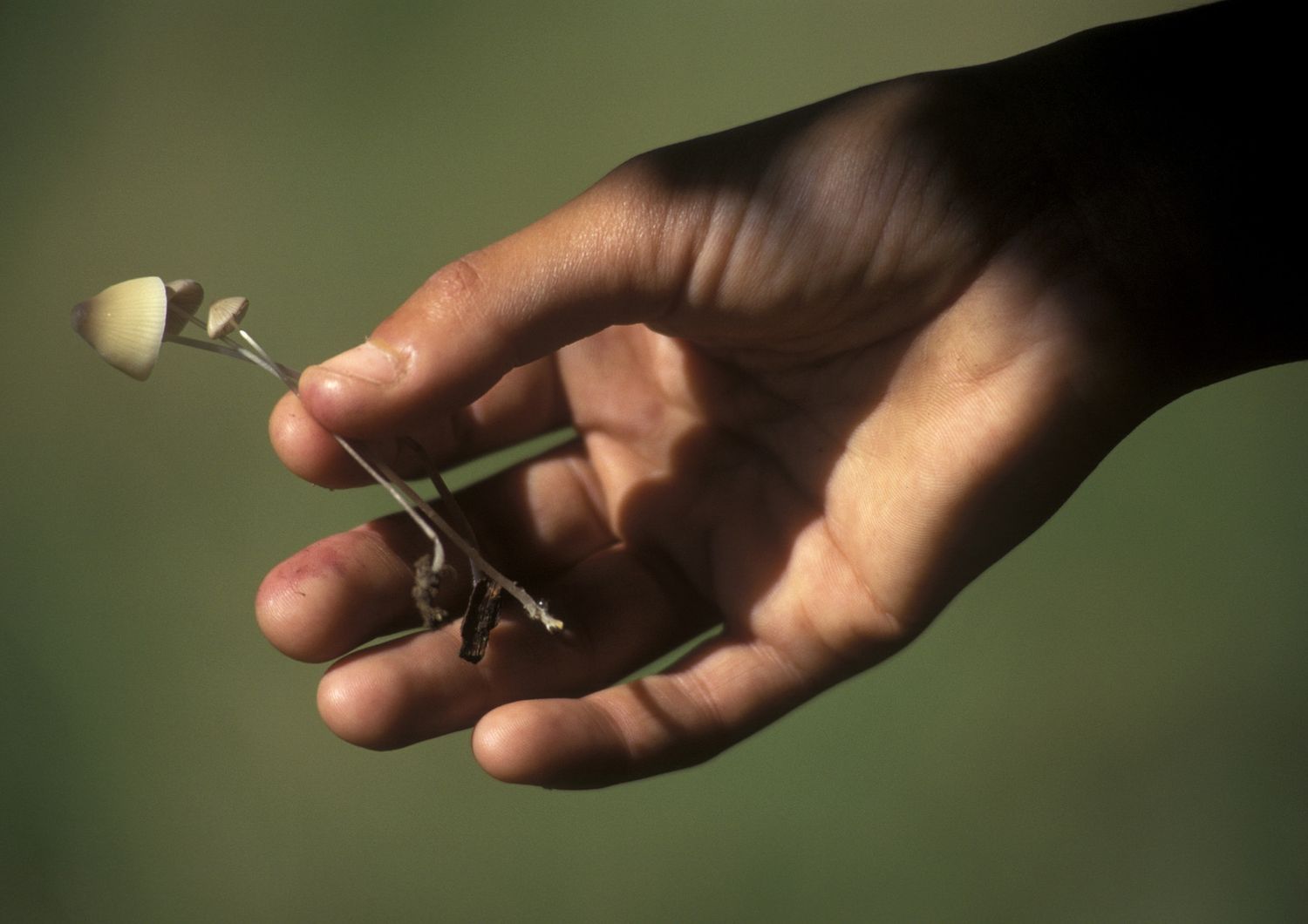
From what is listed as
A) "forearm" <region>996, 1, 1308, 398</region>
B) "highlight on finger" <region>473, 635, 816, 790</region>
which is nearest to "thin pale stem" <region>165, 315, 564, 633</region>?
"highlight on finger" <region>473, 635, 816, 790</region>

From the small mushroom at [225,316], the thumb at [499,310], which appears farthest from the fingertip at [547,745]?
the small mushroom at [225,316]

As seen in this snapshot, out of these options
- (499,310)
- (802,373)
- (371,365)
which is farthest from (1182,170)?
(371,365)

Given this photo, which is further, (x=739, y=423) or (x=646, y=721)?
(x=739, y=423)

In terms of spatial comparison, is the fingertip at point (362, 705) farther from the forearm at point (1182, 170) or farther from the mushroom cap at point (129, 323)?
the forearm at point (1182, 170)

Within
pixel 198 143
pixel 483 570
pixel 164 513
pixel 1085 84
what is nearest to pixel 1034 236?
pixel 1085 84

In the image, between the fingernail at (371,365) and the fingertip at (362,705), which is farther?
the fingertip at (362,705)

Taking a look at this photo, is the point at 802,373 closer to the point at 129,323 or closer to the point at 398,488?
the point at 398,488

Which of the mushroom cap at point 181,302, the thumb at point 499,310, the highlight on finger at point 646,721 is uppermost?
the mushroom cap at point 181,302

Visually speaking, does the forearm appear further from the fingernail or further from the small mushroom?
the small mushroom
